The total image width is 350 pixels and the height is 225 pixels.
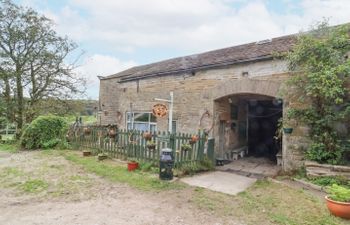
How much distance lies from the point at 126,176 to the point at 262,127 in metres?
7.89

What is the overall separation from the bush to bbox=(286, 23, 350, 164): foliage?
1177cm

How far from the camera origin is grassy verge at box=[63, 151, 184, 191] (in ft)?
21.1

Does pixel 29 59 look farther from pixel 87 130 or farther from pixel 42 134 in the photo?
pixel 87 130

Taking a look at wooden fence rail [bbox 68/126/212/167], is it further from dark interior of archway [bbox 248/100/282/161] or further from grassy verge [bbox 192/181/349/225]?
dark interior of archway [bbox 248/100/282/161]

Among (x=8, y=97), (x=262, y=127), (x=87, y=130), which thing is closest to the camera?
(x=87, y=130)

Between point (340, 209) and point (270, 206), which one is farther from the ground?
point (340, 209)

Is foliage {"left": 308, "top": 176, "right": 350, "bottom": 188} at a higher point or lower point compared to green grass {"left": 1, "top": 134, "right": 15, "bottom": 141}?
lower

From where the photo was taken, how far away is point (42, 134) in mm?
13617

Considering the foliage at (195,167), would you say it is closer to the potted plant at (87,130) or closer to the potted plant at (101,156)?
the potted plant at (101,156)

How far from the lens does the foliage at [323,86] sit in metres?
6.60

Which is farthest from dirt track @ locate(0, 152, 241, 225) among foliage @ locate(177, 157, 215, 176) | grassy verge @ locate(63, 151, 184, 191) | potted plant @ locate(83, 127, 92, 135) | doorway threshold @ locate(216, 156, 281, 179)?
potted plant @ locate(83, 127, 92, 135)

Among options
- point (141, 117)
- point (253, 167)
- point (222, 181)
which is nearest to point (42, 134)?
point (141, 117)

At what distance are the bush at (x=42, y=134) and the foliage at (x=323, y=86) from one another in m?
11.8

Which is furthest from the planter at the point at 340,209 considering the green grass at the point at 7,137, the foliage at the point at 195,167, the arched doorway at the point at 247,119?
the green grass at the point at 7,137
